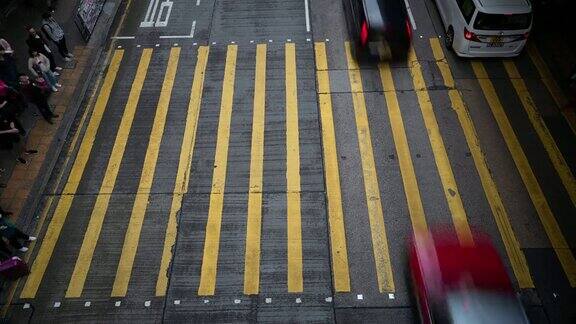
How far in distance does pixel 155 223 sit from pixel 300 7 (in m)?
10.5

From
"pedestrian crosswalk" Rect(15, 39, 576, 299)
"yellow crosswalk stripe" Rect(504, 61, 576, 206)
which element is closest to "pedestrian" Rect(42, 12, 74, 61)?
"pedestrian crosswalk" Rect(15, 39, 576, 299)

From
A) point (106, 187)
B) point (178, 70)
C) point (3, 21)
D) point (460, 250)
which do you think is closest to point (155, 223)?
point (106, 187)

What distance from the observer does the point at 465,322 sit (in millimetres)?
7441

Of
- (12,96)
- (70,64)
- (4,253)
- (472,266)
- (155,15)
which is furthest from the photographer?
(155,15)

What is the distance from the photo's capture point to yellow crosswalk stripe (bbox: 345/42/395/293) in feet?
31.5

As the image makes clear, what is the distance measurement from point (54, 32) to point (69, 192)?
588cm

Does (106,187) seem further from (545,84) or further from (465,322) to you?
(545,84)

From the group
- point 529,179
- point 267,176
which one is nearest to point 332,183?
point 267,176

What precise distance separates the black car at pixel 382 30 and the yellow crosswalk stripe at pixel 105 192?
735 cm

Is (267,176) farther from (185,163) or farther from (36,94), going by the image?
(36,94)

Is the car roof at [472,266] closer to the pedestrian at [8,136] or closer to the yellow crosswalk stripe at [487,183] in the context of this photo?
the yellow crosswalk stripe at [487,183]

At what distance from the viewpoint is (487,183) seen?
11.1m

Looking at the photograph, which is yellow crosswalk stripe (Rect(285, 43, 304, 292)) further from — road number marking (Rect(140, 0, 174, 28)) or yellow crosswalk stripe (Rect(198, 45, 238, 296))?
road number marking (Rect(140, 0, 174, 28))

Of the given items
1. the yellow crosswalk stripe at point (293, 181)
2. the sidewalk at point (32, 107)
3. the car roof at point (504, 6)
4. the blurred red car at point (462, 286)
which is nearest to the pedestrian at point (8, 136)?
the sidewalk at point (32, 107)
